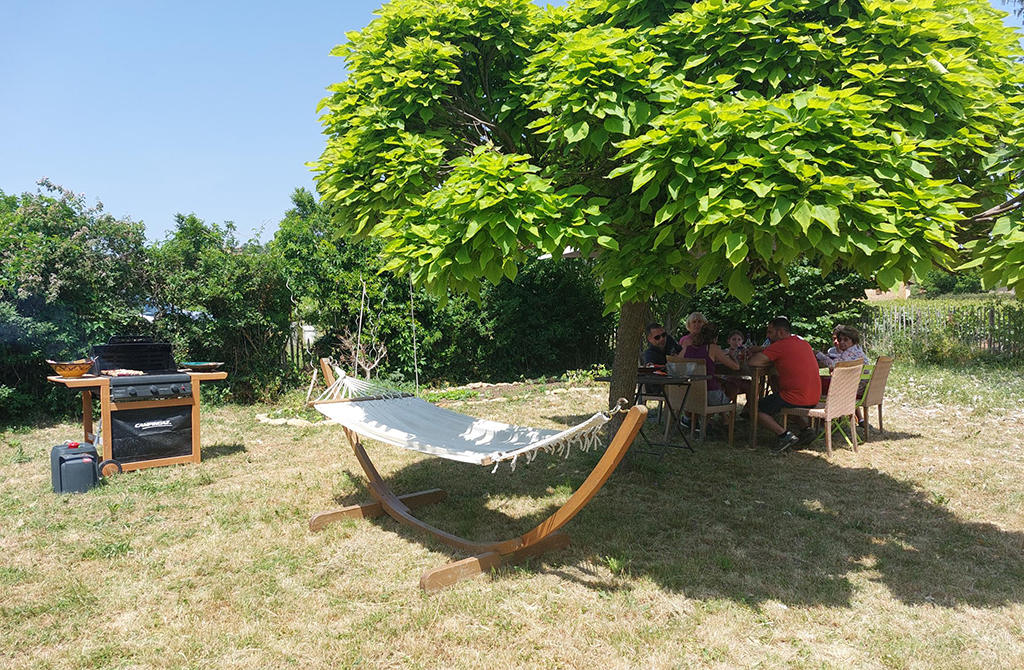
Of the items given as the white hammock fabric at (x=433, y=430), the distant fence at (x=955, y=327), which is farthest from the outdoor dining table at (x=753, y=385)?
the distant fence at (x=955, y=327)

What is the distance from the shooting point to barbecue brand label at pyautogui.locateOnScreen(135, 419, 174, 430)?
577 cm

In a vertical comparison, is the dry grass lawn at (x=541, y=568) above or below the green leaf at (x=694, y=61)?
below

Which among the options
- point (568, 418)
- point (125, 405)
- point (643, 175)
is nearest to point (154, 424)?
point (125, 405)

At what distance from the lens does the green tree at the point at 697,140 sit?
108 inches

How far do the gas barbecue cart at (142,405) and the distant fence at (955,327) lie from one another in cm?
1226

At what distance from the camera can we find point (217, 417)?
8.27 metres

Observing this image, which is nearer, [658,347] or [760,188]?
[760,188]

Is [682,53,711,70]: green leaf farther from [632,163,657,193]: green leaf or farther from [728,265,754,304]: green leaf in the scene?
[728,265,754,304]: green leaf

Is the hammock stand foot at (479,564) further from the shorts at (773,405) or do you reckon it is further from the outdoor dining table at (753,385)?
the shorts at (773,405)

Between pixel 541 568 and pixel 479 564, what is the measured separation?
39 cm

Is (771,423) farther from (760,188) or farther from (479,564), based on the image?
(760,188)

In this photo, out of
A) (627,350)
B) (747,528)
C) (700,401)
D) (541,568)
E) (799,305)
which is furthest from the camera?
(799,305)

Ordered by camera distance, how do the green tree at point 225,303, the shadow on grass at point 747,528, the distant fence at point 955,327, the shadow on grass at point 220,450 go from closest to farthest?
the shadow on grass at point 747,528
the shadow on grass at point 220,450
the green tree at point 225,303
the distant fence at point 955,327

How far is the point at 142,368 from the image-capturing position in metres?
6.31
